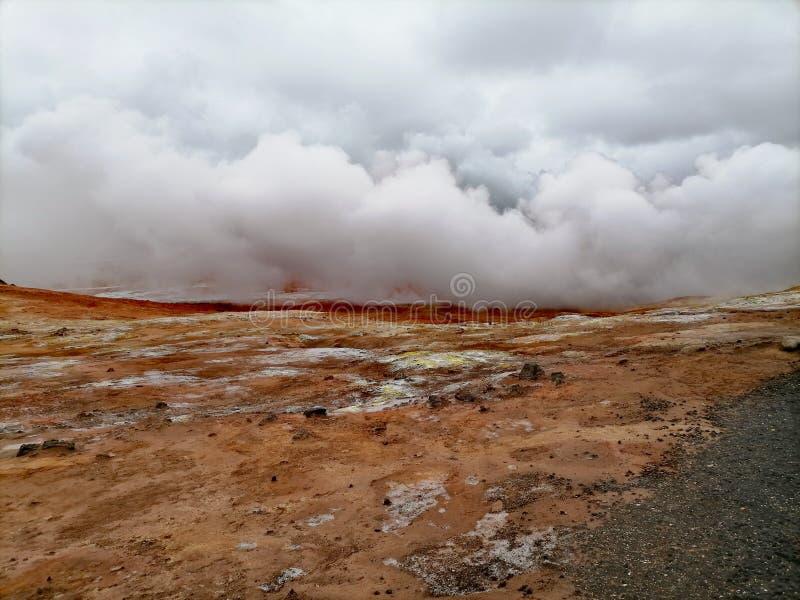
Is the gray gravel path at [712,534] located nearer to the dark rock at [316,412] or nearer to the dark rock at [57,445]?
the dark rock at [316,412]

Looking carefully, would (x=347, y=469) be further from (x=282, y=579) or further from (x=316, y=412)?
(x=316, y=412)

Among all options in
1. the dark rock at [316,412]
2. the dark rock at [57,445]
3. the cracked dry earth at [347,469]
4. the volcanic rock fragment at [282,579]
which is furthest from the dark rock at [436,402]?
the dark rock at [57,445]

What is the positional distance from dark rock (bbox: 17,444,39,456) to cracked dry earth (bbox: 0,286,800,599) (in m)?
0.07

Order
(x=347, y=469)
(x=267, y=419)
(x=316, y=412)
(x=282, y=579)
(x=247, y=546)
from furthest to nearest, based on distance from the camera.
Answer: 1. (x=316, y=412)
2. (x=267, y=419)
3. (x=347, y=469)
4. (x=247, y=546)
5. (x=282, y=579)

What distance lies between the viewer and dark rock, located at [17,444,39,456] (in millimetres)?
13961

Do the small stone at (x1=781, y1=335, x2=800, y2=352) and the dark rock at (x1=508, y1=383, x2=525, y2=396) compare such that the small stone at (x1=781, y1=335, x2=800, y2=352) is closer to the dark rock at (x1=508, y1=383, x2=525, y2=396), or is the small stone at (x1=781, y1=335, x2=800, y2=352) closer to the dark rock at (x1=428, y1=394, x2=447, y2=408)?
the dark rock at (x1=508, y1=383, x2=525, y2=396)

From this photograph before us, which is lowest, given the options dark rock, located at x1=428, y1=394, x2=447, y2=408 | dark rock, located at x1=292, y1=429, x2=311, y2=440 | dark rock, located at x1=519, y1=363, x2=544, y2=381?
dark rock, located at x1=292, y1=429, x2=311, y2=440

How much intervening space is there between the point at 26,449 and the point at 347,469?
1017cm

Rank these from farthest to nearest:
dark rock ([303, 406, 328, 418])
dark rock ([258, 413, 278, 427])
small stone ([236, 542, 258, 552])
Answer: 1. dark rock ([303, 406, 328, 418])
2. dark rock ([258, 413, 278, 427])
3. small stone ([236, 542, 258, 552])

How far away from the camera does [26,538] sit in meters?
9.51

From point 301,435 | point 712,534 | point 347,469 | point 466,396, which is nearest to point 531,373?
point 466,396

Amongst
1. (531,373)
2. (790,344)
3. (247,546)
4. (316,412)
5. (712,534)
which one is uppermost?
(790,344)

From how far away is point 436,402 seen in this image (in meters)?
18.2

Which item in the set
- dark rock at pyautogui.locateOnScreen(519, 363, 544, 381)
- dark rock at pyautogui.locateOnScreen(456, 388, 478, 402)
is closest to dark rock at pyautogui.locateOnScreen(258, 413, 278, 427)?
dark rock at pyautogui.locateOnScreen(456, 388, 478, 402)
